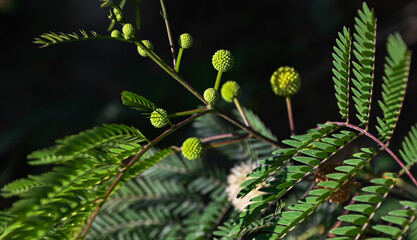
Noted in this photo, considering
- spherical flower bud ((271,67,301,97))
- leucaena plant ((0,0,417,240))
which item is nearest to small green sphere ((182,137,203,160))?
leucaena plant ((0,0,417,240))

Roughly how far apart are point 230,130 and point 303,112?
227 centimetres

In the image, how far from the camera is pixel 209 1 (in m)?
4.78

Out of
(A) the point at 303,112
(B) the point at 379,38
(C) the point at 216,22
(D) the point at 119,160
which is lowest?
(A) the point at 303,112

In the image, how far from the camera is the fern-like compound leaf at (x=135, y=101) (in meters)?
1.00

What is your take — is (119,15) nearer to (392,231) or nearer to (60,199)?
(60,199)

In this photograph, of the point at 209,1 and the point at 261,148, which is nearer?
the point at 261,148

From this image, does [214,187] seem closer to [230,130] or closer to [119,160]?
[230,130]

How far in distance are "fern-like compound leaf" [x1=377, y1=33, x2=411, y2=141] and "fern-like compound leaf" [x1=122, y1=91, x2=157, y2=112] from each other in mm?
657

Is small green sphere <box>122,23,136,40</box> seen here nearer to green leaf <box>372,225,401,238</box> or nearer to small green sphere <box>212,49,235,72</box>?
small green sphere <box>212,49,235,72</box>

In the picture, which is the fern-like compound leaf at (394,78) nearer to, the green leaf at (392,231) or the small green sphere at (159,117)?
the green leaf at (392,231)

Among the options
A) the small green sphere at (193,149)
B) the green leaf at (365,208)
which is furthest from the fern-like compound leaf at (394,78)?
the small green sphere at (193,149)

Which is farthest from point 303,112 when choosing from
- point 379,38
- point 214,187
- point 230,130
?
point 214,187

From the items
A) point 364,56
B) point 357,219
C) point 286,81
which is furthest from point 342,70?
point 357,219

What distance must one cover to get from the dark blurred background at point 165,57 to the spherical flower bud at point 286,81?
5.23 ft
